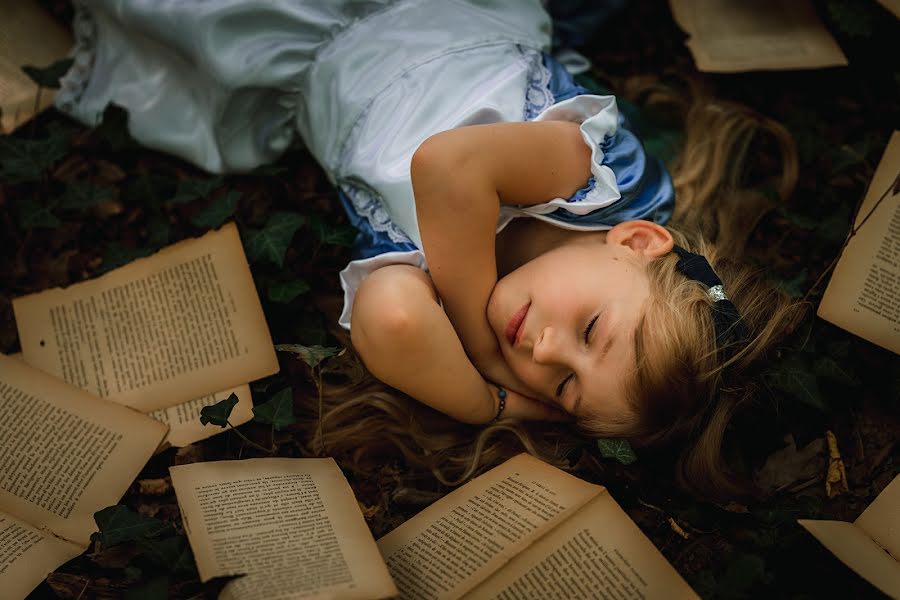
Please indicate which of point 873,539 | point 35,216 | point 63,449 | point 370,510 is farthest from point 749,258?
point 35,216

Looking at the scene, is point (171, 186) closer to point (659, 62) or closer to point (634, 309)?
point (634, 309)

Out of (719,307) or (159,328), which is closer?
(719,307)

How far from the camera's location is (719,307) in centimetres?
120

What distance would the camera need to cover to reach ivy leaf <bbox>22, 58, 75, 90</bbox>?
152cm

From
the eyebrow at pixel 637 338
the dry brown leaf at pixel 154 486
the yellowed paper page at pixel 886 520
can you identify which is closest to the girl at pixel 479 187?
the eyebrow at pixel 637 338

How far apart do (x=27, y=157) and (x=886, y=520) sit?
167cm

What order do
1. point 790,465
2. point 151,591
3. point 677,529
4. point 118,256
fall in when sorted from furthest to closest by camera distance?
point 118,256, point 790,465, point 677,529, point 151,591

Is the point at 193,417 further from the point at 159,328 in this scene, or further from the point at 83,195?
the point at 83,195

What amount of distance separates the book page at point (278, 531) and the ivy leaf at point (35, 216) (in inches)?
27.5

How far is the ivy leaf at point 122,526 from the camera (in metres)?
1.09

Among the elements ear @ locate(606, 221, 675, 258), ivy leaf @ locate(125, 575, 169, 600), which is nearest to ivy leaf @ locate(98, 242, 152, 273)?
ivy leaf @ locate(125, 575, 169, 600)

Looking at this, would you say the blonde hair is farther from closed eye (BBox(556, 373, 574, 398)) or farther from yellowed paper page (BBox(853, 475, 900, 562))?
yellowed paper page (BBox(853, 475, 900, 562))

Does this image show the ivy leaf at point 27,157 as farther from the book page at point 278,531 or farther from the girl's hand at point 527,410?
the girl's hand at point 527,410

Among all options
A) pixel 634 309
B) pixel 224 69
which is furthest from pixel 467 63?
pixel 634 309
